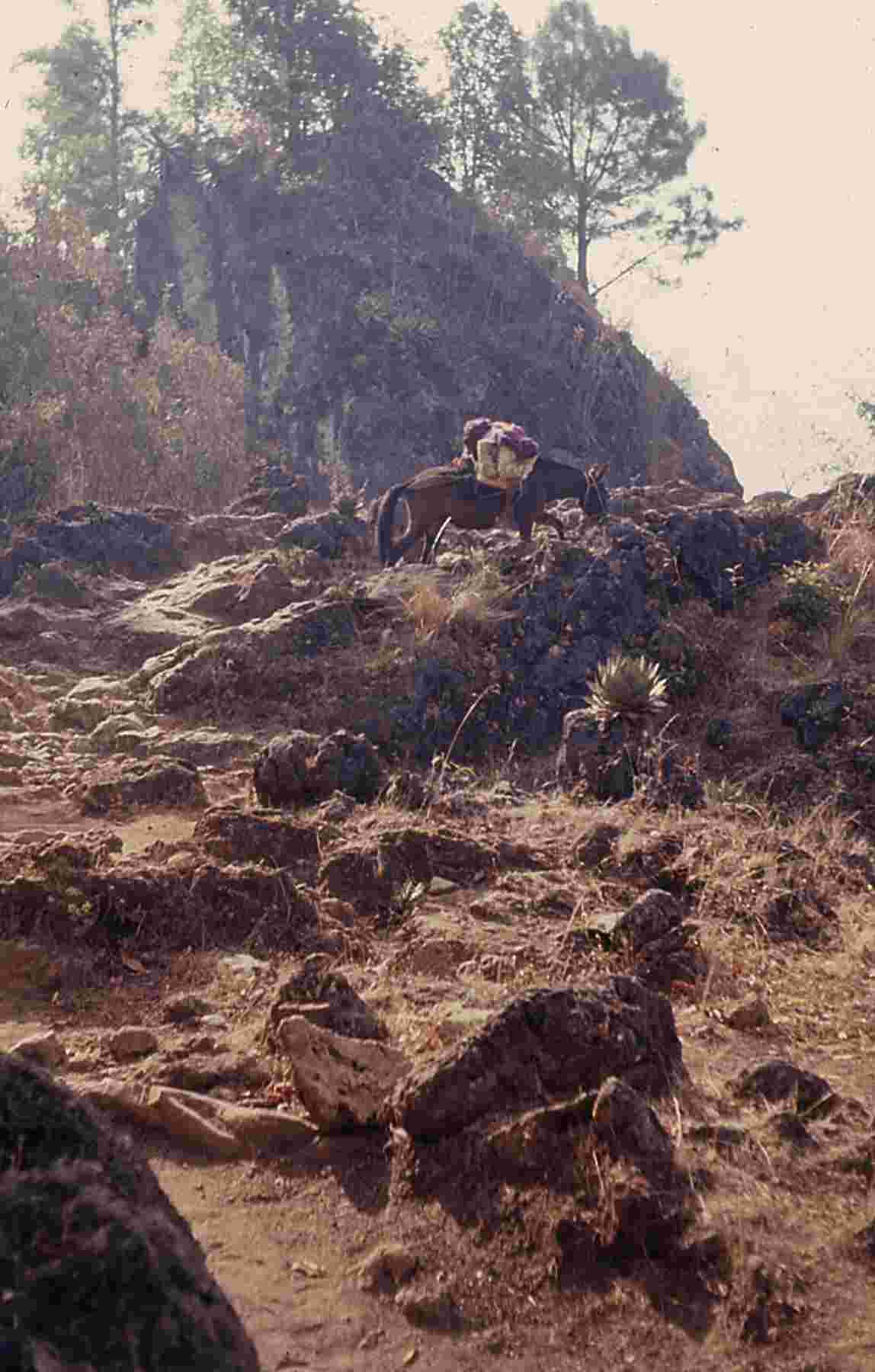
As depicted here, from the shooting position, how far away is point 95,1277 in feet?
4.67

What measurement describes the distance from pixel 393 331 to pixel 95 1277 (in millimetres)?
22668

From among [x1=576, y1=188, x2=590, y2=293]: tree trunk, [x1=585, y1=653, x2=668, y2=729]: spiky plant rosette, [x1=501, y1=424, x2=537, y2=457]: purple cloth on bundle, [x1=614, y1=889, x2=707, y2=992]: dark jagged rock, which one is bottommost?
[x1=614, y1=889, x2=707, y2=992]: dark jagged rock

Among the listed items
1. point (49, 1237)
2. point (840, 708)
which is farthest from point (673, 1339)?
point (840, 708)

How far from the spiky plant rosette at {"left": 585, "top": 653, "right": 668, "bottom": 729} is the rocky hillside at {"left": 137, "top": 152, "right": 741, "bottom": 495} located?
14052 mm

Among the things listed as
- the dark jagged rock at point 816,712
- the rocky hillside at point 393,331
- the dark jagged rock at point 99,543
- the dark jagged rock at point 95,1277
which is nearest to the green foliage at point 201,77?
the rocky hillside at point 393,331

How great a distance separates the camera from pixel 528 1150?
10.2 feet

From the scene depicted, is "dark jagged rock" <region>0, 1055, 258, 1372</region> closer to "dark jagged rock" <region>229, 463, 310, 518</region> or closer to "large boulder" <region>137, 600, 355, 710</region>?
"large boulder" <region>137, 600, 355, 710</region>

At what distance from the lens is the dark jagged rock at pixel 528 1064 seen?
10.6ft

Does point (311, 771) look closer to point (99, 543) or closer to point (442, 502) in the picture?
point (442, 502)

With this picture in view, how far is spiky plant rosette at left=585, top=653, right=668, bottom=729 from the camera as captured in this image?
8.01m

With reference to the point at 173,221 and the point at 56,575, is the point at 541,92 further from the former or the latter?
the point at 56,575

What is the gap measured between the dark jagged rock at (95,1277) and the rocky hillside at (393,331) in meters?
20.4

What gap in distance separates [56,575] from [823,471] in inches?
375

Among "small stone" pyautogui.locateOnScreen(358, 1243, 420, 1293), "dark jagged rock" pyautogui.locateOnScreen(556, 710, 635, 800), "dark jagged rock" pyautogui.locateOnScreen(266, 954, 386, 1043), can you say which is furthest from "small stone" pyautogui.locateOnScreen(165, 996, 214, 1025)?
"dark jagged rock" pyautogui.locateOnScreen(556, 710, 635, 800)
